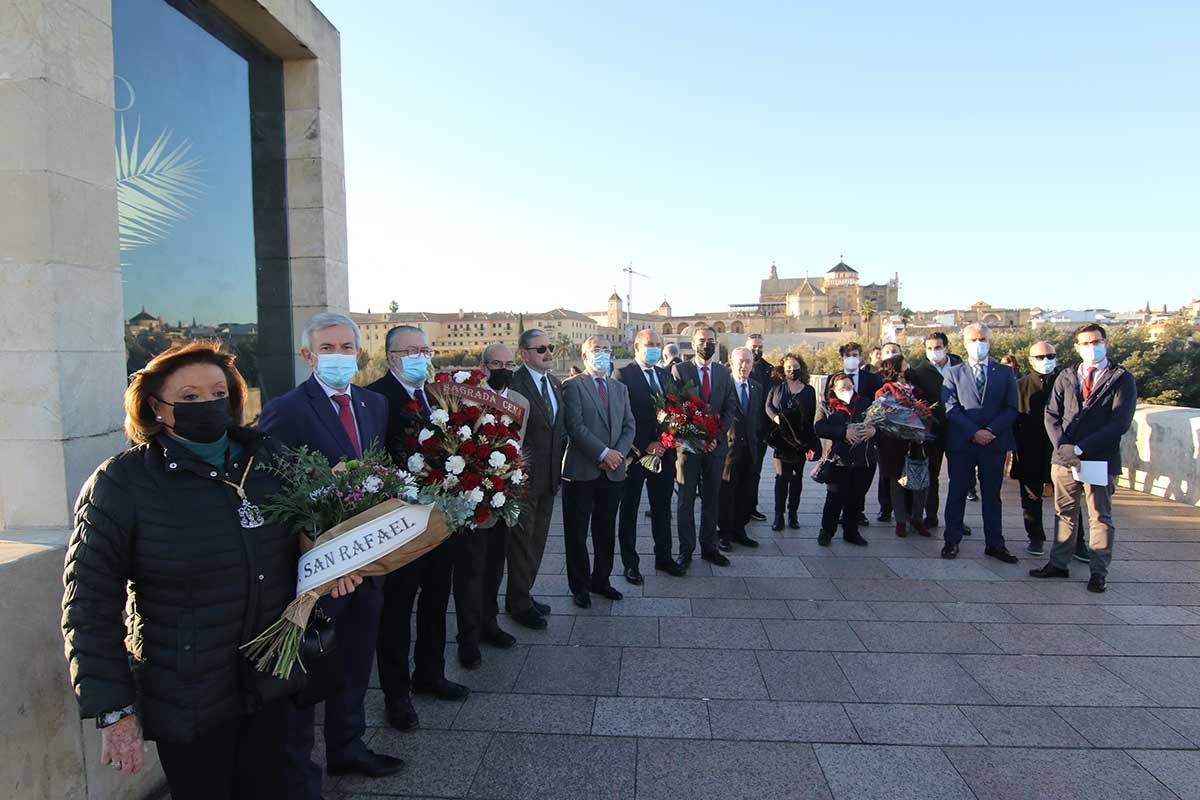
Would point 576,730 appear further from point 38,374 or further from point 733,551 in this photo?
point 733,551

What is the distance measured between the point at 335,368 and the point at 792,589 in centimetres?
418

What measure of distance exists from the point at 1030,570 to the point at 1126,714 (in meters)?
2.59

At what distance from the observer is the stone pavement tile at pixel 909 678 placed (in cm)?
391

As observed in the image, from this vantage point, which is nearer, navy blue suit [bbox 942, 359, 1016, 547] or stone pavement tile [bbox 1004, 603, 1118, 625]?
stone pavement tile [bbox 1004, 603, 1118, 625]

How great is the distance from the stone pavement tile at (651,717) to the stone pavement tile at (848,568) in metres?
2.74

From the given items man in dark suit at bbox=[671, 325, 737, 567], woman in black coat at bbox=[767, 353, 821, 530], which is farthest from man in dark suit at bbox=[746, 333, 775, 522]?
man in dark suit at bbox=[671, 325, 737, 567]

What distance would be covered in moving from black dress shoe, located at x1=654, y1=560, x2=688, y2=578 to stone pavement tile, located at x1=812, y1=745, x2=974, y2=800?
9.05 ft

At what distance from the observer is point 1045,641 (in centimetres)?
467

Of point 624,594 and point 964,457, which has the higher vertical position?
point 964,457

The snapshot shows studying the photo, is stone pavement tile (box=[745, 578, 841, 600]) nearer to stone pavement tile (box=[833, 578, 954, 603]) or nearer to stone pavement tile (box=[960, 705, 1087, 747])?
stone pavement tile (box=[833, 578, 954, 603])

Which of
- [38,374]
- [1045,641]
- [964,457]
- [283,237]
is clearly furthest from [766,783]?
[283,237]

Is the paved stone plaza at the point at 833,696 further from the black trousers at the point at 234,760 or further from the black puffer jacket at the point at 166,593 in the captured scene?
the black puffer jacket at the point at 166,593

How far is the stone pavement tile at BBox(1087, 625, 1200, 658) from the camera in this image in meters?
4.48

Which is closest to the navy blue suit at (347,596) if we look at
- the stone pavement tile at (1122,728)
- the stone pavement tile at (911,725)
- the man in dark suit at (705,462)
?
the stone pavement tile at (911,725)
